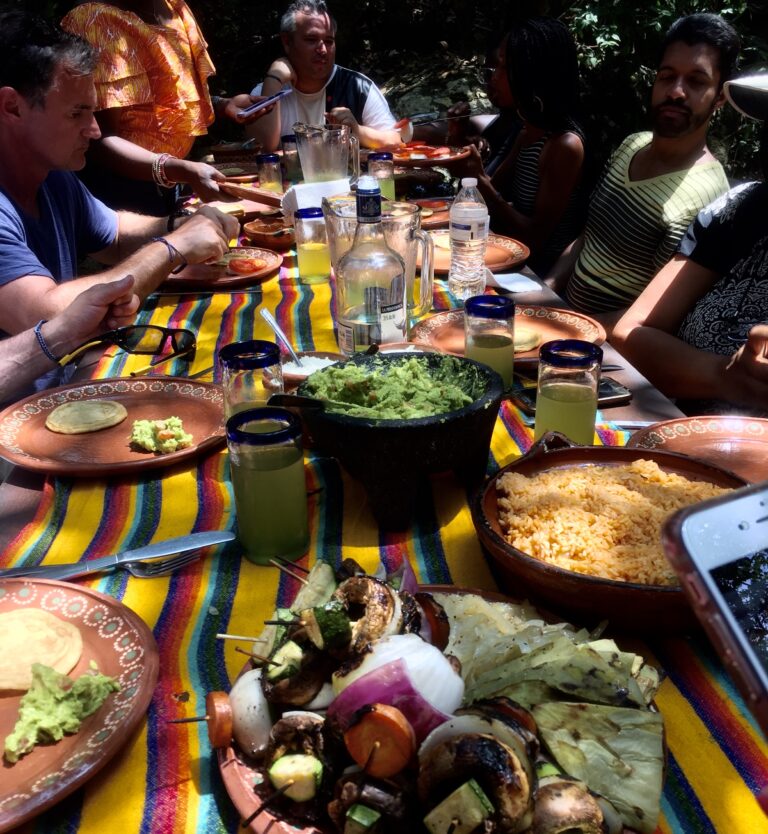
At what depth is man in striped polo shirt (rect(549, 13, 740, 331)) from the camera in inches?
138

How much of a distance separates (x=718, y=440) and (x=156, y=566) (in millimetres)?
1337

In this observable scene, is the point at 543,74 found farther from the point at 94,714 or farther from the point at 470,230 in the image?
the point at 94,714

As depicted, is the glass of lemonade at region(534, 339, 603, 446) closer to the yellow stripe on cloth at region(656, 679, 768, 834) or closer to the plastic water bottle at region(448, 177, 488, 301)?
the yellow stripe on cloth at region(656, 679, 768, 834)

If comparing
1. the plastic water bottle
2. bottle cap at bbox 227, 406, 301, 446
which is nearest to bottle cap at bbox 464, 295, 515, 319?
bottle cap at bbox 227, 406, 301, 446

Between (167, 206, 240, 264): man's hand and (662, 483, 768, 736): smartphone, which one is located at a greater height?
(662, 483, 768, 736): smartphone

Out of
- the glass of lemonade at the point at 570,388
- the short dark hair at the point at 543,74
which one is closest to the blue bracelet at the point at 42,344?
the glass of lemonade at the point at 570,388

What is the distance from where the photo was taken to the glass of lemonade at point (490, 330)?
1.99 m

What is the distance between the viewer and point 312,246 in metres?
3.15

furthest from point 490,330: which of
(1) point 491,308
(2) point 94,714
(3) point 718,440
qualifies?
(2) point 94,714

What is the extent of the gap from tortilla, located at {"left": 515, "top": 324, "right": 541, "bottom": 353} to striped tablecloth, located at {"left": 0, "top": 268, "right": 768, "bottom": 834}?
0.33 m

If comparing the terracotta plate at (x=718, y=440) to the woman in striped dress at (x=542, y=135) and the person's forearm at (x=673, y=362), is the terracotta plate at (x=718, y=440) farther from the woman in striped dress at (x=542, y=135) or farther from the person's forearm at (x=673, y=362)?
the woman in striped dress at (x=542, y=135)

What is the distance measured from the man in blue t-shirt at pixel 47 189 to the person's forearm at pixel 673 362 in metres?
1.79

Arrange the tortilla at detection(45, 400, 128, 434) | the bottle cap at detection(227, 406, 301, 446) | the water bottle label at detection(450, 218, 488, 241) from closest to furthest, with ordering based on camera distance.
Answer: the bottle cap at detection(227, 406, 301, 446) < the tortilla at detection(45, 400, 128, 434) < the water bottle label at detection(450, 218, 488, 241)

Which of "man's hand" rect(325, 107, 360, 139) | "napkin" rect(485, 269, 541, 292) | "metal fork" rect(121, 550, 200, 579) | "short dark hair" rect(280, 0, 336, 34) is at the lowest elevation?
"napkin" rect(485, 269, 541, 292)
